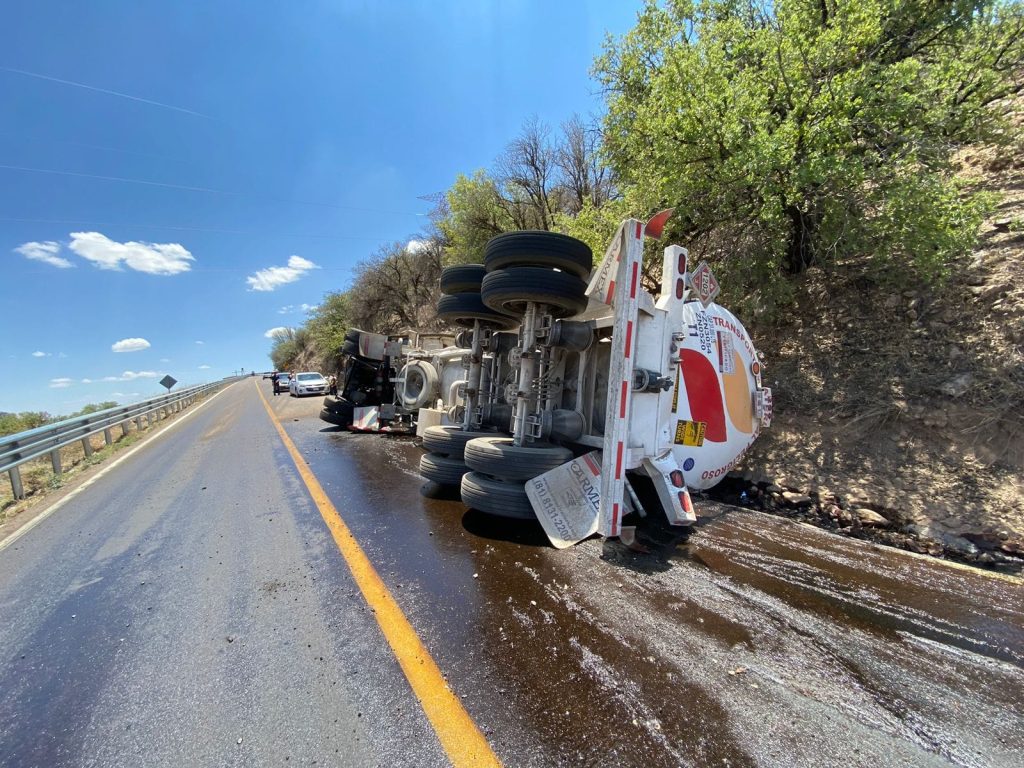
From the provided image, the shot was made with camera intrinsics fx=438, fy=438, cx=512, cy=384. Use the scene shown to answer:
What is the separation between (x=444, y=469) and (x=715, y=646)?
3103 mm

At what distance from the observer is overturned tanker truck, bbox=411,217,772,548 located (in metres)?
3.50

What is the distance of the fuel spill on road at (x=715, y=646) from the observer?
1636 mm

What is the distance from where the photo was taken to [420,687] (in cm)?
190

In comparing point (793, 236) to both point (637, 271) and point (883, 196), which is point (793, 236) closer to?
point (883, 196)

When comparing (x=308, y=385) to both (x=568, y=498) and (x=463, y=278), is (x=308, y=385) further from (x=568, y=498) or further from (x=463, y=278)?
(x=568, y=498)

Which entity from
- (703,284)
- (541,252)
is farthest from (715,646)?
(703,284)

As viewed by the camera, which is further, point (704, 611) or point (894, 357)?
point (894, 357)

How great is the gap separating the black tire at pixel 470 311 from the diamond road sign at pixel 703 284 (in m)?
1.87

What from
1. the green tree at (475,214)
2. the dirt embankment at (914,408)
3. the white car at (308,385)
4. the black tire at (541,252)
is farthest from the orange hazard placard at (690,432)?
the white car at (308,385)

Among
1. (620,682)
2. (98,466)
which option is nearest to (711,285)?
(620,682)

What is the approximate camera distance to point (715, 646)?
2201 mm

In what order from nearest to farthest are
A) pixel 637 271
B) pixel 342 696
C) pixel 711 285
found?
pixel 342 696, pixel 637 271, pixel 711 285

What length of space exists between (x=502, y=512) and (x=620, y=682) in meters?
1.92

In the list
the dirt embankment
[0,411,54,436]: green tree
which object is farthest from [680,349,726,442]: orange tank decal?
[0,411,54,436]: green tree
